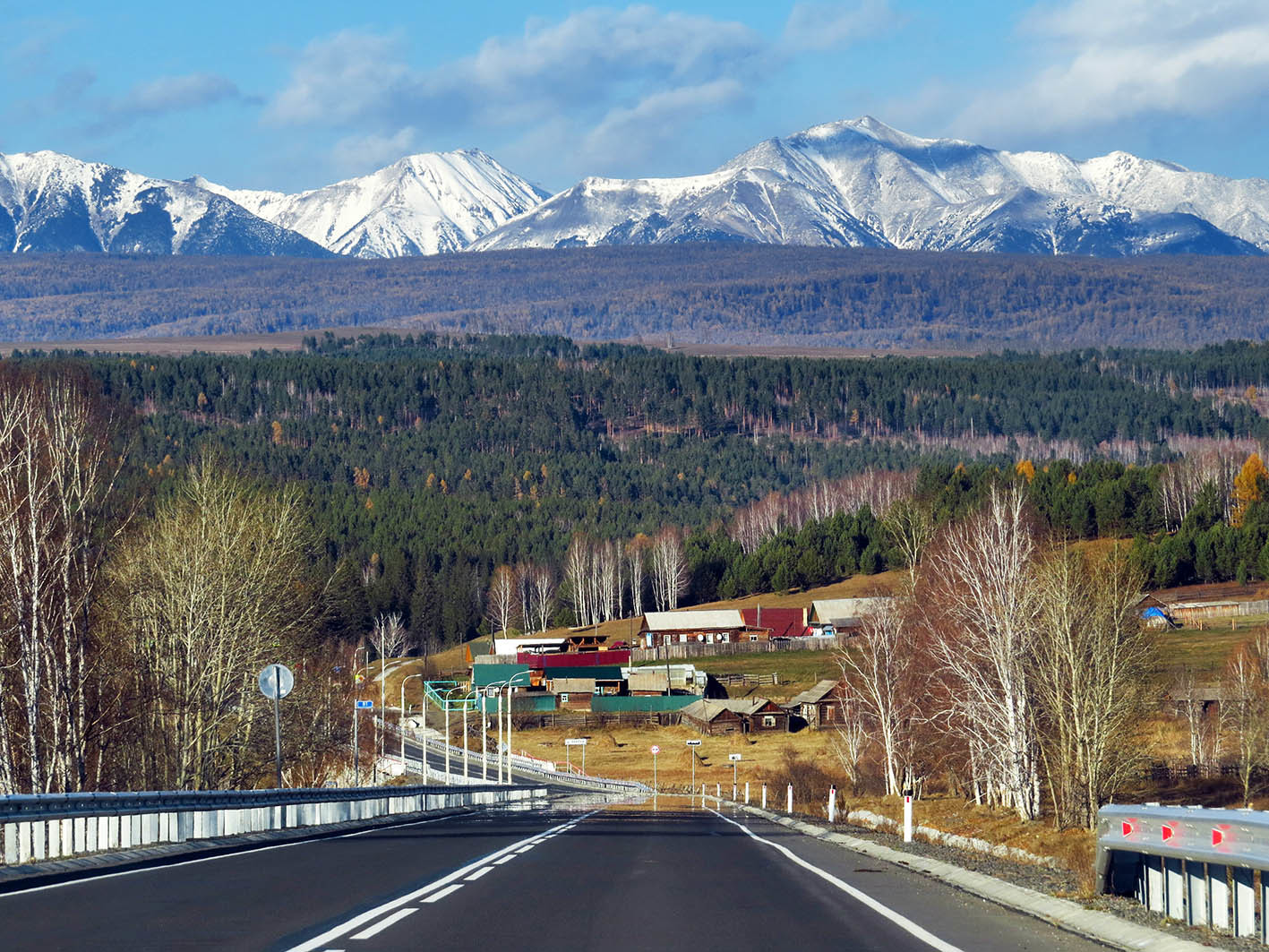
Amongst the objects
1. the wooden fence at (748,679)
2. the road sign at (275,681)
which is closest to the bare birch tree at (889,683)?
the road sign at (275,681)

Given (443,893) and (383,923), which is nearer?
(383,923)

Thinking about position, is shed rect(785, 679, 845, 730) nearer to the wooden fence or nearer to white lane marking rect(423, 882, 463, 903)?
the wooden fence

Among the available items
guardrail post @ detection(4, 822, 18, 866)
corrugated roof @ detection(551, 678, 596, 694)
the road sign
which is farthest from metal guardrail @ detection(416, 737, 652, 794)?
guardrail post @ detection(4, 822, 18, 866)

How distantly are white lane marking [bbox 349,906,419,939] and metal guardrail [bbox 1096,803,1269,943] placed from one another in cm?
681

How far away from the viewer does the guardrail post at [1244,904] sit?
13.3m

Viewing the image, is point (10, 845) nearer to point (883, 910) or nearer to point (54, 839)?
point (54, 839)

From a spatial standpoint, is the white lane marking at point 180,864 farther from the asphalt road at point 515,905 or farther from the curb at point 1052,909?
the curb at point 1052,909

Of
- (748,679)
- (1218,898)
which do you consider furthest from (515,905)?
(748,679)

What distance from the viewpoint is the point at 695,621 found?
163875 mm

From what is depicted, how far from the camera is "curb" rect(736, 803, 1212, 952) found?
1338 cm

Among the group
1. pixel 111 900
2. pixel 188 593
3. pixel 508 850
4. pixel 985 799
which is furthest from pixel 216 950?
pixel 985 799

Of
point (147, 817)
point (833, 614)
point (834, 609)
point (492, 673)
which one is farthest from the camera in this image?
point (834, 609)

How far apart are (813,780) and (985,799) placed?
27.0 m

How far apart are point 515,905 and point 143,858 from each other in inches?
363
